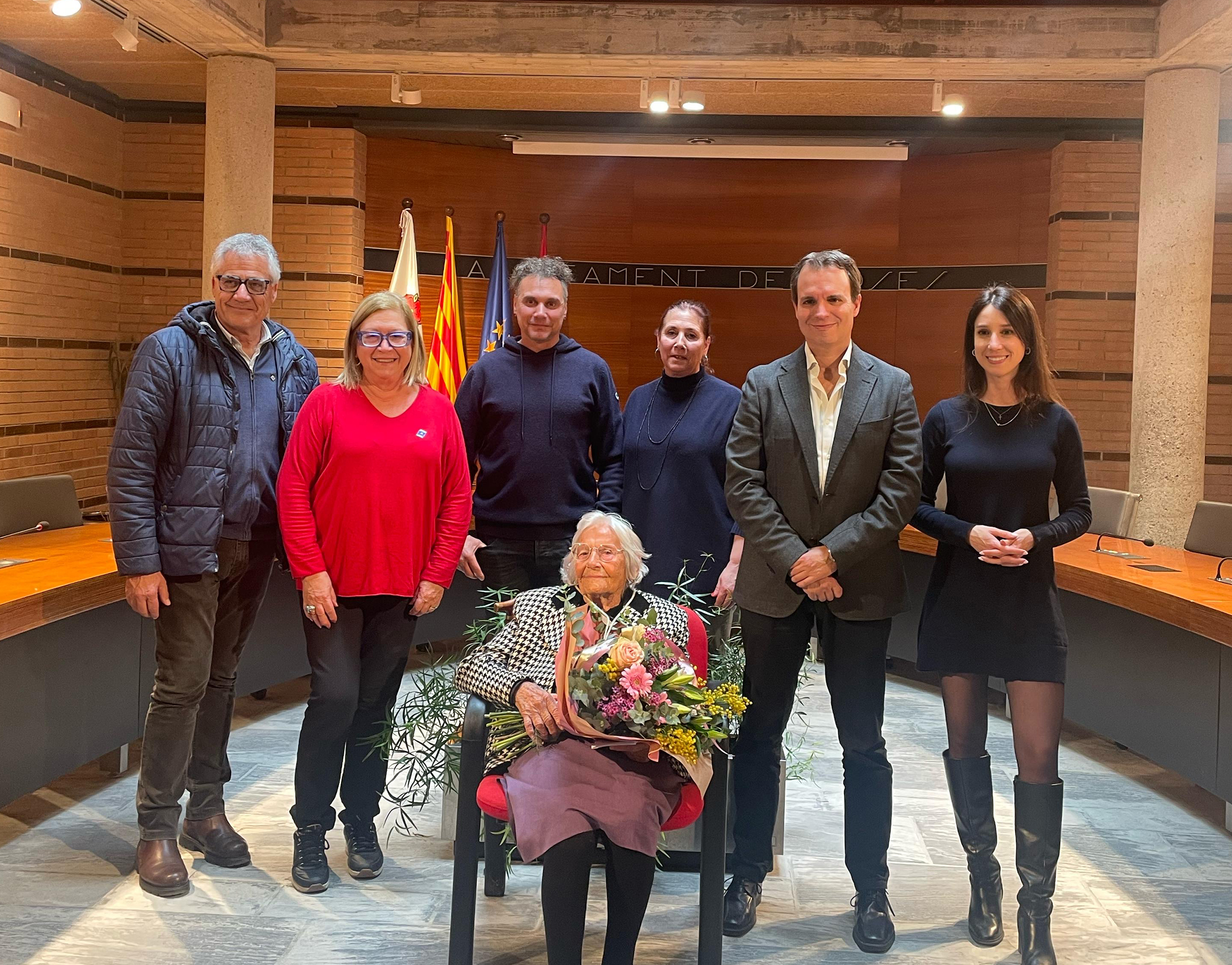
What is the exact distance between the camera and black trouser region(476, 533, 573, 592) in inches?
145

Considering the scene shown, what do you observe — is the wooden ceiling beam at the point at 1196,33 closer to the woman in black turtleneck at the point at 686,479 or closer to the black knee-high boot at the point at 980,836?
the woman in black turtleneck at the point at 686,479

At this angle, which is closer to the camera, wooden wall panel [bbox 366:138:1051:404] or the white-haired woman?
the white-haired woman

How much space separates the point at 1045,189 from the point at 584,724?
275 inches

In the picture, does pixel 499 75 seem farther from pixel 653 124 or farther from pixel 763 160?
pixel 763 160

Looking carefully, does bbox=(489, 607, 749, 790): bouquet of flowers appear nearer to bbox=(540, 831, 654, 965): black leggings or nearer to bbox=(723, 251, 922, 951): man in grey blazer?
bbox=(540, 831, 654, 965): black leggings

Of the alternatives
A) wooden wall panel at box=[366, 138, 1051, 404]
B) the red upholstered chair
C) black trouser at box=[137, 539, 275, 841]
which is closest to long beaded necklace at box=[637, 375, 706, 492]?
the red upholstered chair

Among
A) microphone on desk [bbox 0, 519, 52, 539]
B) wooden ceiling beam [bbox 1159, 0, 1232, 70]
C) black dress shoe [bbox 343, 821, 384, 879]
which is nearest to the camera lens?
black dress shoe [bbox 343, 821, 384, 879]

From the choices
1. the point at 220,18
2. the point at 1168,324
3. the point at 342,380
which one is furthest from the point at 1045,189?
the point at 342,380

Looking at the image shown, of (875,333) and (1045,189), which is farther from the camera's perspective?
(875,333)

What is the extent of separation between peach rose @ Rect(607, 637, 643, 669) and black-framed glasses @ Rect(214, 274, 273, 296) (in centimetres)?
160

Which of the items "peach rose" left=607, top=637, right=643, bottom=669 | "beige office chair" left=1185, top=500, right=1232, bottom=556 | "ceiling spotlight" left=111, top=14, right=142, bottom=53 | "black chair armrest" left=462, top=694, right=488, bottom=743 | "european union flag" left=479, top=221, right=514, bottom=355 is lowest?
"black chair armrest" left=462, top=694, right=488, bottom=743

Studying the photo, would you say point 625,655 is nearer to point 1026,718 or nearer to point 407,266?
point 1026,718

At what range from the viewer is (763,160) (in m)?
8.98

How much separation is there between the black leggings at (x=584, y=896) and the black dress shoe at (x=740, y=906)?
636mm
